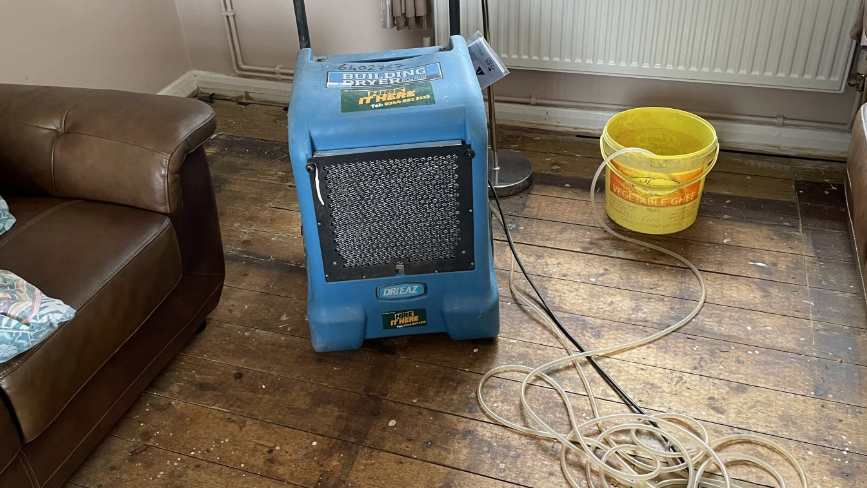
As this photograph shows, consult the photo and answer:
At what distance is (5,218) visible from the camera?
1538 millimetres

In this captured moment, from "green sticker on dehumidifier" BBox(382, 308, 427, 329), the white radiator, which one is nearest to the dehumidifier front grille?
"green sticker on dehumidifier" BBox(382, 308, 427, 329)

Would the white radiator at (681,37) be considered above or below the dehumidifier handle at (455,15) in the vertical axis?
below

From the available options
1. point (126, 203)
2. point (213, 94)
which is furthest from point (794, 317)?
point (213, 94)

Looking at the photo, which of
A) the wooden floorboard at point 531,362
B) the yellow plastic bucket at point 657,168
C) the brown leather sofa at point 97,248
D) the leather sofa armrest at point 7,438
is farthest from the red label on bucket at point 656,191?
the leather sofa armrest at point 7,438

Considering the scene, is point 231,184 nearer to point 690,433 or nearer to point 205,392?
point 205,392

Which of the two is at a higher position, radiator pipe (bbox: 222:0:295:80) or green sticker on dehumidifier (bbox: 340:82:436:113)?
green sticker on dehumidifier (bbox: 340:82:436:113)

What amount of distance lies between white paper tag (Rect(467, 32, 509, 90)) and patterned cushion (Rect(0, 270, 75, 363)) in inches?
45.4

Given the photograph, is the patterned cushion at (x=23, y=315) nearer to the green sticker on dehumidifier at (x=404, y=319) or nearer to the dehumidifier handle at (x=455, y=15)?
the green sticker on dehumidifier at (x=404, y=319)

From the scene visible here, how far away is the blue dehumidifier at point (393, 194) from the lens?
149 cm

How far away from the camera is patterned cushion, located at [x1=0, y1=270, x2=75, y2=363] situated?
4.04ft

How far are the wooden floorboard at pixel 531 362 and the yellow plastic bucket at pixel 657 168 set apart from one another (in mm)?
79

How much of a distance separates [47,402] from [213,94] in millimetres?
1917

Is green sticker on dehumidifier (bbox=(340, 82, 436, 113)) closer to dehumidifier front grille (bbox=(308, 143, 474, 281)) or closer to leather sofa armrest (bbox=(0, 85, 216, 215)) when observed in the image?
dehumidifier front grille (bbox=(308, 143, 474, 281))

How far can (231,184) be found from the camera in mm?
2449
